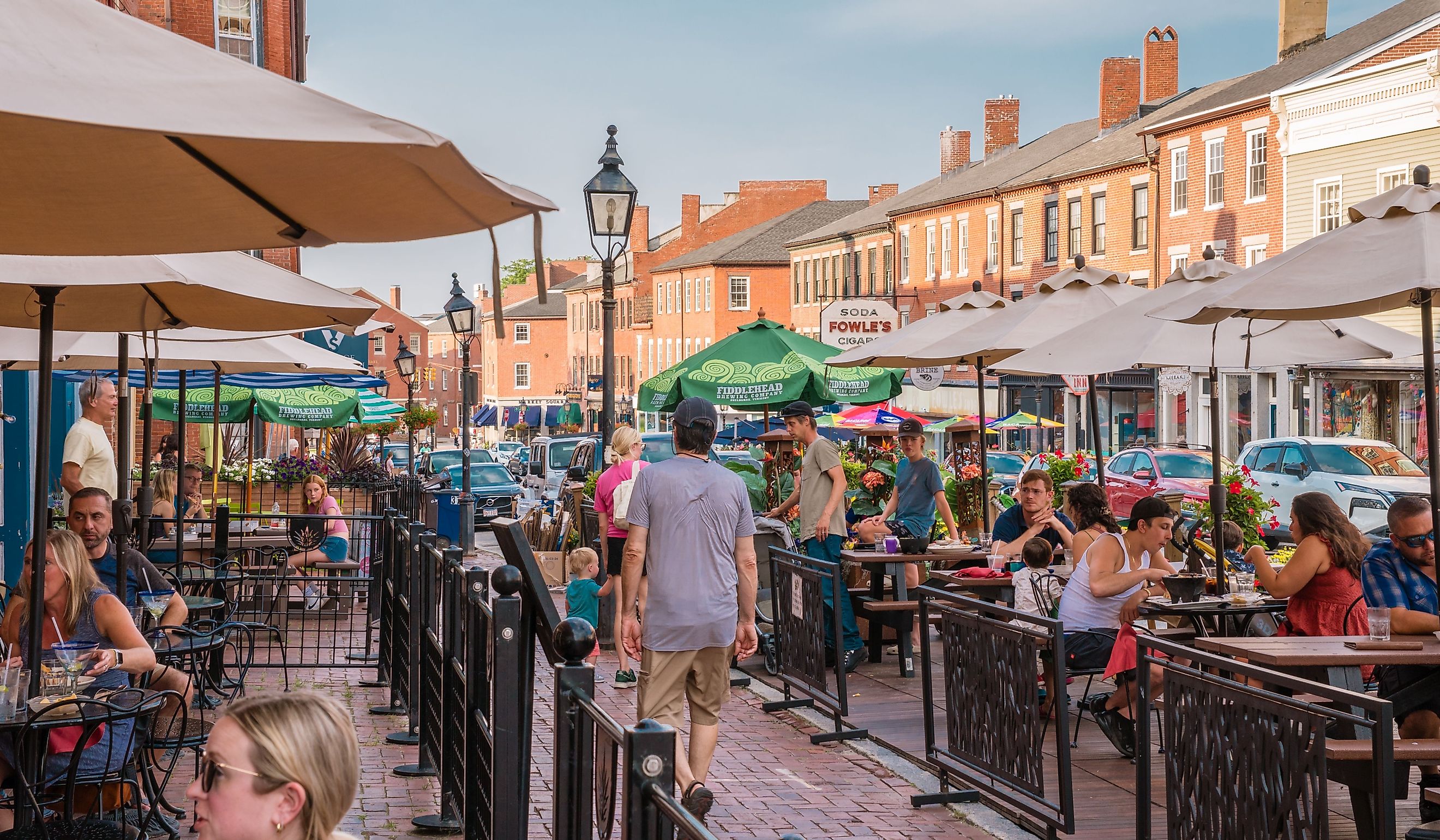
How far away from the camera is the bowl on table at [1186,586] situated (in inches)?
341

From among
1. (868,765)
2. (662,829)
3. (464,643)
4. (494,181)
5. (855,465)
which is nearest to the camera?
(662,829)

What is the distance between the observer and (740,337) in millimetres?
15227

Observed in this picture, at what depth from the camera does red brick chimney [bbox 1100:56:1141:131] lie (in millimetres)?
49906

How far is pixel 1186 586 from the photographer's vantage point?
28.6ft

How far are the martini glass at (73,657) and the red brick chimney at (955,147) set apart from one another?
59.4 meters

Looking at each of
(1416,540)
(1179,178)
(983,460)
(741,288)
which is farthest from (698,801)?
(741,288)

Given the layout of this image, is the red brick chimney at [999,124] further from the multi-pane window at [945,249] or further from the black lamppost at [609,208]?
the black lamppost at [609,208]

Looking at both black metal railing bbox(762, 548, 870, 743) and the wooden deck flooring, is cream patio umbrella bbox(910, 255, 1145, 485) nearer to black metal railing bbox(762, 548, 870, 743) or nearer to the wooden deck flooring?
the wooden deck flooring

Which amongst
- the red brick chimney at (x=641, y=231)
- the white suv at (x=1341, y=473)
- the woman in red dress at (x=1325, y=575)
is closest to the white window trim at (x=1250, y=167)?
the white suv at (x=1341, y=473)

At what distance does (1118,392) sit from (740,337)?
35.0 meters

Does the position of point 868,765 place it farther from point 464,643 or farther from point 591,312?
point 591,312

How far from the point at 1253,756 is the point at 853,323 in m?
13.1

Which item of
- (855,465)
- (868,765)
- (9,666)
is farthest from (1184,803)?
(855,465)

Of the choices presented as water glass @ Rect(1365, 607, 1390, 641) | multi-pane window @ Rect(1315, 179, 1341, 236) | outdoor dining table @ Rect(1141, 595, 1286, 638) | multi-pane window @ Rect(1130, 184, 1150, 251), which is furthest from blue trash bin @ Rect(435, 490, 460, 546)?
multi-pane window @ Rect(1130, 184, 1150, 251)
